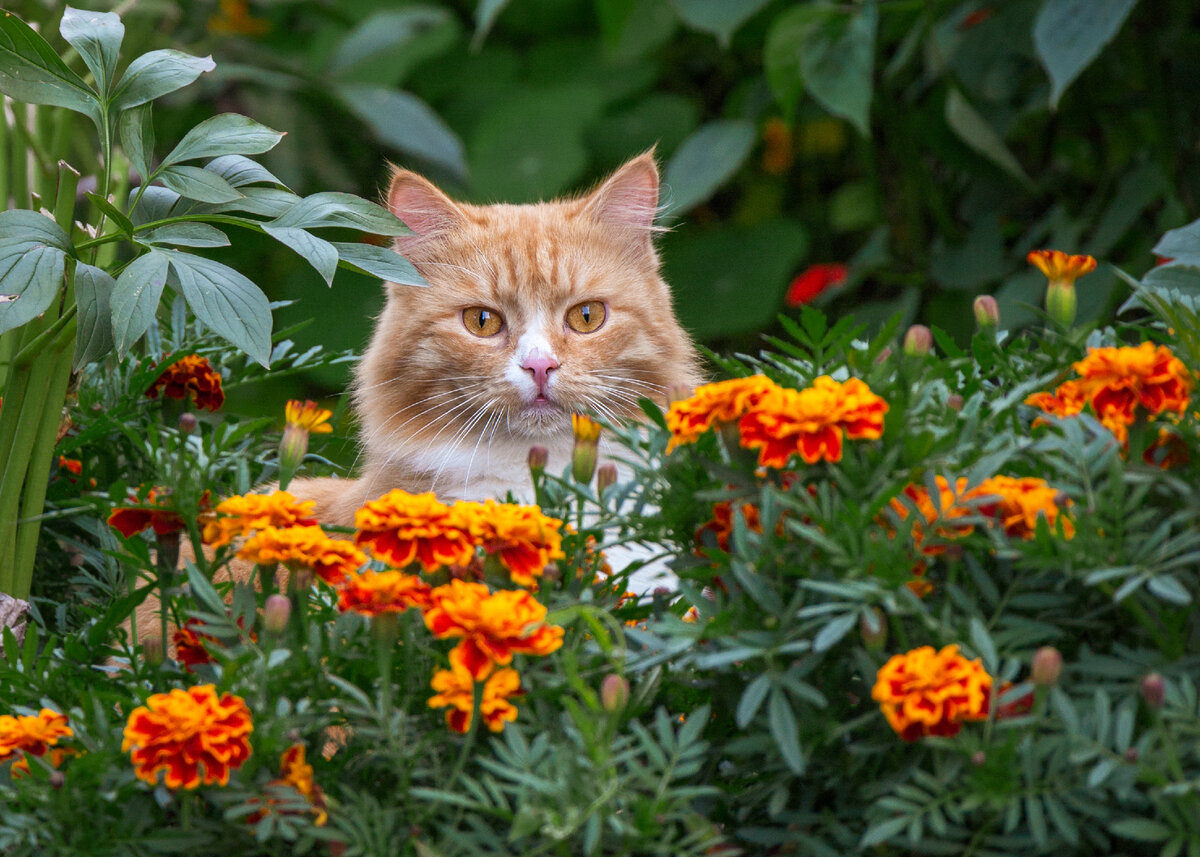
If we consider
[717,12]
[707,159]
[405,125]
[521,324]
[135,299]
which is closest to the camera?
[135,299]

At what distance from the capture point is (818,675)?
2.46ft

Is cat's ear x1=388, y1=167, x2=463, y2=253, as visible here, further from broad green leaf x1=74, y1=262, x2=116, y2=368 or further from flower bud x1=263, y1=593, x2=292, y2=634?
flower bud x1=263, y1=593, x2=292, y2=634

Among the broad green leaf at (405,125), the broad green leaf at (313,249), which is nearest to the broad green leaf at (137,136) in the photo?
the broad green leaf at (313,249)

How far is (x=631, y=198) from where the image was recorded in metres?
1.72

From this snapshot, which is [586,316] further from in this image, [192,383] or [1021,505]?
[1021,505]

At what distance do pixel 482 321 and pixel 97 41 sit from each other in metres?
0.72

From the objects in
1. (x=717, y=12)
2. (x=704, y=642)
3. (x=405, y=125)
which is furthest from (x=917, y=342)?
(x=405, y=125)

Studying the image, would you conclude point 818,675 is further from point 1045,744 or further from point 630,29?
point 630,29

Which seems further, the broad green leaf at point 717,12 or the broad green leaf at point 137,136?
the broad green leaf at point 717,12

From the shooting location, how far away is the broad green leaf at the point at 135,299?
84cm

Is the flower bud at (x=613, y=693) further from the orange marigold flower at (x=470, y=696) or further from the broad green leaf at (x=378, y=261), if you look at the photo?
the broad green leaf at (x=378, y=261)

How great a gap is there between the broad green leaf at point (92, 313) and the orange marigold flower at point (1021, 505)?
0.63 meters

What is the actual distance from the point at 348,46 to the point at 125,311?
7.30 ft

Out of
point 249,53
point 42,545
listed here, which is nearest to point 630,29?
point 249,53
